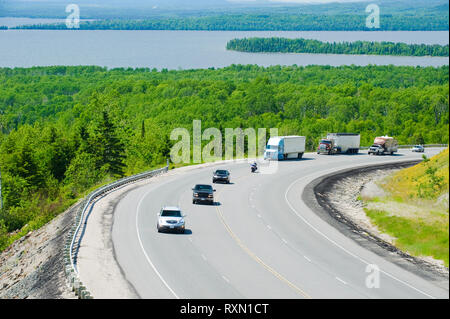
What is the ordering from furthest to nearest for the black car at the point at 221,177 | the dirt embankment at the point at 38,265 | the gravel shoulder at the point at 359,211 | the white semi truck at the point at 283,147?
the white semi truck at the point at 283,147, the black car at the point at 221,177, the gravel shoulder at the point at 359,211, the dirt embankment at the point at 38,265

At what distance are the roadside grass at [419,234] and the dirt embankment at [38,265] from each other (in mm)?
18673

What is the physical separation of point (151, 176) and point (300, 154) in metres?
27.2

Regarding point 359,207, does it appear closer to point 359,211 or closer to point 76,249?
point 359,211

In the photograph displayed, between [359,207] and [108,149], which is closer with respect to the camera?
[359,207]

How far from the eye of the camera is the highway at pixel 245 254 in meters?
27.0

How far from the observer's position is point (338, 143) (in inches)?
3617

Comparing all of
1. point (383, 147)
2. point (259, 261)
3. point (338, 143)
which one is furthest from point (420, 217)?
point (383, 147)

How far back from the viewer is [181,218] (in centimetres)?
3866

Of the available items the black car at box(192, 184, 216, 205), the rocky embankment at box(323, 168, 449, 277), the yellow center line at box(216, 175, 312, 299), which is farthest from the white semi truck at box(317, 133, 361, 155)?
the yellow center line at box(216, 175, 312, 299)

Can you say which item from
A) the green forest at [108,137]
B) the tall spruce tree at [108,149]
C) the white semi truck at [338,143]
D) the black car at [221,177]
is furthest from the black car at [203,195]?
the white semi truck at [338,143]

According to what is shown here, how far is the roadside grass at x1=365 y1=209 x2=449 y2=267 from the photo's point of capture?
30681 millimetres

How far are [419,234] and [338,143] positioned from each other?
55.9 meters

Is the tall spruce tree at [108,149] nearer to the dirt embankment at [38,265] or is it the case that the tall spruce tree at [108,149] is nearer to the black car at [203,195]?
the dirt embankment at [38,265]
